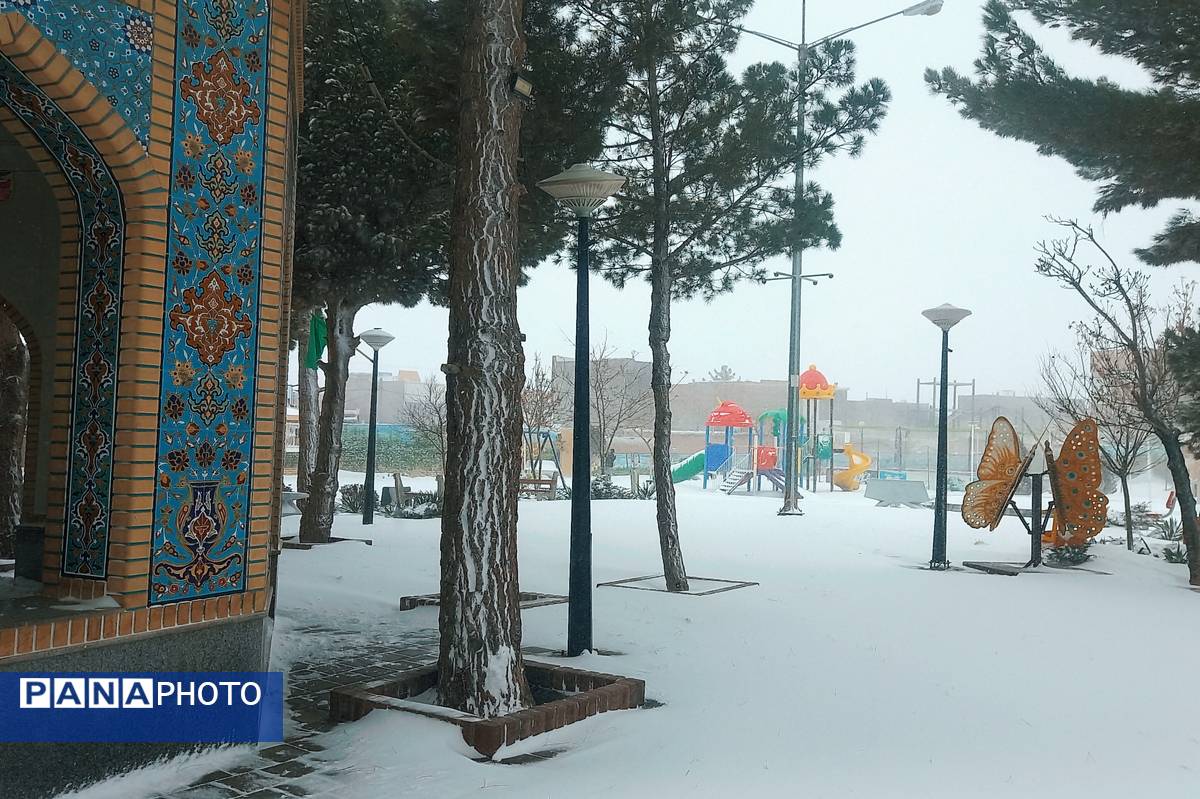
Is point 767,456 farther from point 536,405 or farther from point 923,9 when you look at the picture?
point 923,9

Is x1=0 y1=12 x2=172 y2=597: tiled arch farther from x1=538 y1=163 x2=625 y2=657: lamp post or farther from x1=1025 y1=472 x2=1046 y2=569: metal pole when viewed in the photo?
x1=1025 y1=472 x2=1046 y2=569: metal pole

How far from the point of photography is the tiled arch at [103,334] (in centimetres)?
467

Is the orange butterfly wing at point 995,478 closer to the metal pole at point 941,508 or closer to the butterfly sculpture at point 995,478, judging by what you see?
the butterfly sculpture at point 995,478

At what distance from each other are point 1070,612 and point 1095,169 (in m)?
6.27

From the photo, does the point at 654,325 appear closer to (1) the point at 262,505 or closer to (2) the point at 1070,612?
(2) the point at 1070,612

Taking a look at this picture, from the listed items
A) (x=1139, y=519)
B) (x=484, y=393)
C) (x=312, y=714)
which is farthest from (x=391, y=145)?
(x=1139, y=519)

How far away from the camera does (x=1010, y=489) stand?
44.6 feet

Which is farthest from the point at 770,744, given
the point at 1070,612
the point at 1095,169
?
the point at 1095,169

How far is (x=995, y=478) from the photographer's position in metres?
14.0

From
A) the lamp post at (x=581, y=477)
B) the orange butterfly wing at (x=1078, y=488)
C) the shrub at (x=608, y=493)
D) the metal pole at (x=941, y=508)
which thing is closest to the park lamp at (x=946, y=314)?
the metal pole at (x=941, y=508)

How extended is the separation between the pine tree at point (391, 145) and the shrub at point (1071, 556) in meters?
7.83

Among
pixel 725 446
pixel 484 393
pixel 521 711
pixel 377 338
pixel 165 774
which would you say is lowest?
pixel 165 774

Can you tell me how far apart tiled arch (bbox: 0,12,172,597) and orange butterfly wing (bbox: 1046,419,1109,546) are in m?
11.9

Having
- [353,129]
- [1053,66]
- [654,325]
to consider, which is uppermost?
[1053,66]
